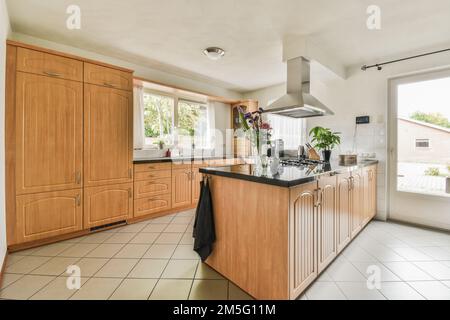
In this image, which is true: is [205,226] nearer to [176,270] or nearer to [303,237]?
[176,270]

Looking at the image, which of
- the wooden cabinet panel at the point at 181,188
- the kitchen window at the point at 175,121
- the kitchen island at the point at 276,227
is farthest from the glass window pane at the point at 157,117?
the kitchen island at the point at 276,227

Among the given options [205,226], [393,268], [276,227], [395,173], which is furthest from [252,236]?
[395,173]

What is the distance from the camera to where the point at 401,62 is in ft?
9.14

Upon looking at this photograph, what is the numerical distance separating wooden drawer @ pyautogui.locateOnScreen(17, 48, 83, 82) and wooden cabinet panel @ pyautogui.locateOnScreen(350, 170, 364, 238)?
124 inches

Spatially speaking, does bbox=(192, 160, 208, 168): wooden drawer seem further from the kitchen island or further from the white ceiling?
the kitchen island

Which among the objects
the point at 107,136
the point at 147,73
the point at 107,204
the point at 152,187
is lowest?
the point at 107,204

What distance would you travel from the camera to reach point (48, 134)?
2.12m

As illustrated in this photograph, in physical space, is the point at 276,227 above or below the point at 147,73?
below

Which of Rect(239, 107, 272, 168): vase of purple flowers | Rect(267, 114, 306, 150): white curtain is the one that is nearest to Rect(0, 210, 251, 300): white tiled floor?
Rect(239, 107, 272, 168): vase of purple flowers

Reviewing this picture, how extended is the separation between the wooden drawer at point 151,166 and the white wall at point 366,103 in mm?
2540

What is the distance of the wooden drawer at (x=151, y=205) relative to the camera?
2850 millimetres

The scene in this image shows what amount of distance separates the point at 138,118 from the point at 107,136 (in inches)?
35.6

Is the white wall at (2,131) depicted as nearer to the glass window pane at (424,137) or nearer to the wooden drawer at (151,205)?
the wooden drawer at (151,205)

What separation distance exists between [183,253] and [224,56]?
8.38 feet
